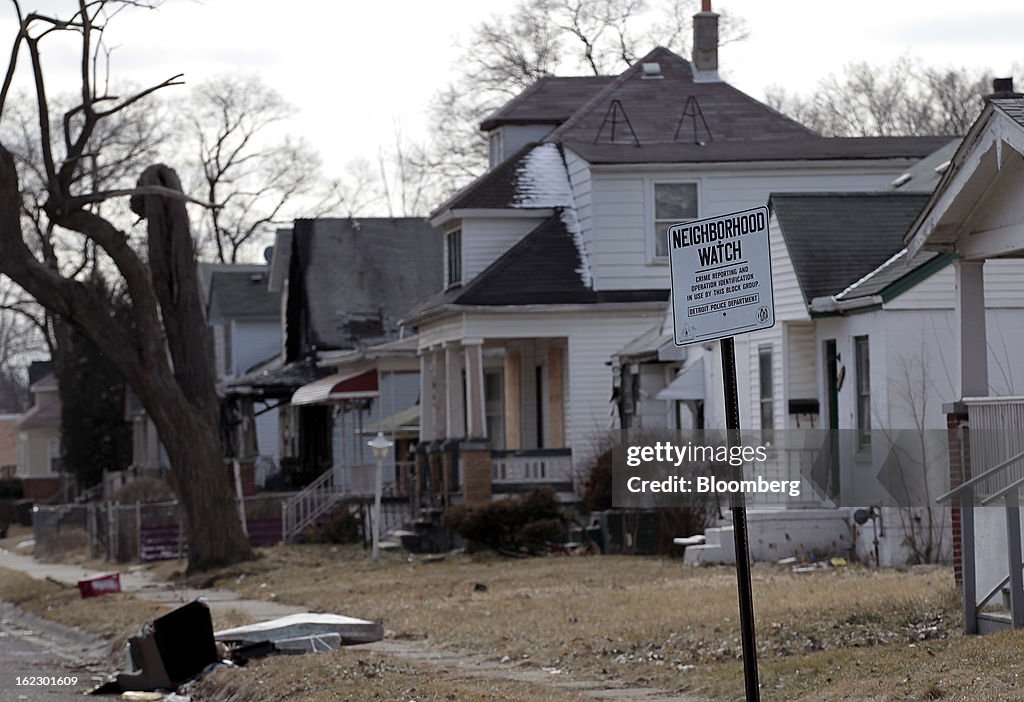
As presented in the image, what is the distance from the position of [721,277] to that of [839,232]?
1522 cm

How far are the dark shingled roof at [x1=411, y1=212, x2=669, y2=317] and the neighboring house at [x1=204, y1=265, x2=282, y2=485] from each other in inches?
855

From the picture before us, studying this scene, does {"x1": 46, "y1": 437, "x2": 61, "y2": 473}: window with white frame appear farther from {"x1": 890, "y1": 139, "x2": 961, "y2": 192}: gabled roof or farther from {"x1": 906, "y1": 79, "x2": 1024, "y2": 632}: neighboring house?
{"x1": 906, "y1": 79, "x2": 1024, "y2": 632}: neighboring house

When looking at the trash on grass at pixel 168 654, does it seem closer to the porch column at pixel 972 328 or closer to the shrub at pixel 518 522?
the porch column at pixel 972 328

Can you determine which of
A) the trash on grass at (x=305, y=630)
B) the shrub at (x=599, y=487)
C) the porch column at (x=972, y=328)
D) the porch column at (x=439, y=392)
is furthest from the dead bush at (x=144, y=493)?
the porch column at (x=972, y=328)

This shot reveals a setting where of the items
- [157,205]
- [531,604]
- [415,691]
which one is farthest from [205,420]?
[415,691]

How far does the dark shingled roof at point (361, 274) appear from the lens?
45.1 meters

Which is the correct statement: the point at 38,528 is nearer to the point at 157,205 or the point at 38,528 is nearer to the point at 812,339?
→ the point at 157,205

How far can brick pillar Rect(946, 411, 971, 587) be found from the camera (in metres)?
13.6

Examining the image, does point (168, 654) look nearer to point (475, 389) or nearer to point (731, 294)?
point (731, 294)

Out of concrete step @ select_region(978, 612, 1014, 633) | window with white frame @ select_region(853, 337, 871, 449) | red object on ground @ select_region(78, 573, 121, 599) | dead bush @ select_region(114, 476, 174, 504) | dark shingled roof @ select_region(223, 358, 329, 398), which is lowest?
red object on ground @ select_region(78, 573, 121, 599)

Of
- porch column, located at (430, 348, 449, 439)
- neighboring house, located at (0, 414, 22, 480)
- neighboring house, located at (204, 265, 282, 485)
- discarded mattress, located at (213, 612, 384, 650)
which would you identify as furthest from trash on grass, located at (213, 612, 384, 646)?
neighboring house, located at (0, 414, 22, 480)

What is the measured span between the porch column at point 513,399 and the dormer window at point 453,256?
2.53m

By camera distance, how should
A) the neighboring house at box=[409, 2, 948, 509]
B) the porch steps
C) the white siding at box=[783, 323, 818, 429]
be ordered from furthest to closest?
the neighboring house at box=[409, 2, 948, 509], the white siding at box=[783, 323, 818, 429], the porch steps

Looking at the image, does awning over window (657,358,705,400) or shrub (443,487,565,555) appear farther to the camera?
shrub (443,487,565,555)
